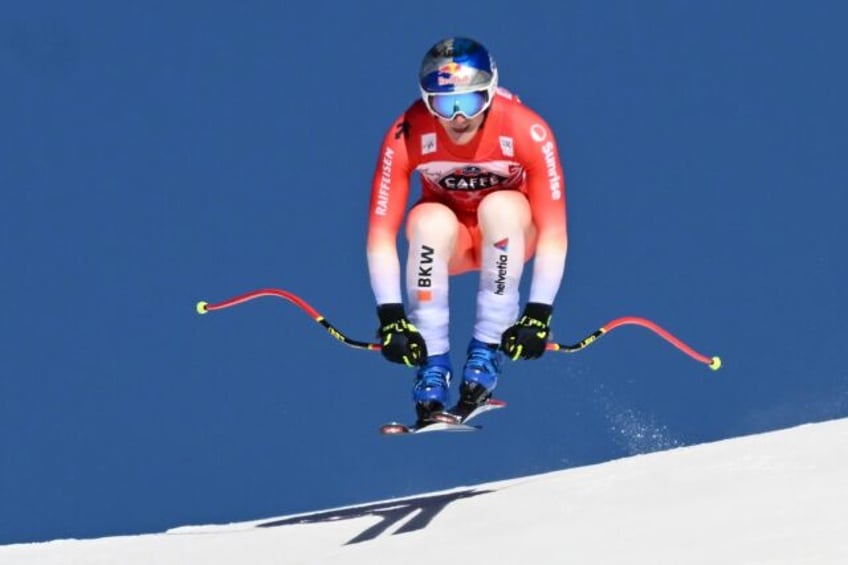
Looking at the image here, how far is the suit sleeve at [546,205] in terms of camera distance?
5820 millimetres

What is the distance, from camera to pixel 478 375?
5.98 metres

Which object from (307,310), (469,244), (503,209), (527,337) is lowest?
(527,337)

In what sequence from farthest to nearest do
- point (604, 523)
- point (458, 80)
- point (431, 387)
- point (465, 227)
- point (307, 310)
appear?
1. point (307, 310)
2. point (465, 227)
3. point (431, 387)
4. point (458, 80)
5. point (604, 523)

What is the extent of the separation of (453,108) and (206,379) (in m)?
2.19

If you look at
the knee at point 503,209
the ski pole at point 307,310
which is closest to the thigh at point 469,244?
the knee at point 503,209

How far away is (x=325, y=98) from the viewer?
300 inches

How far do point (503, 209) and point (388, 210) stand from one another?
35cm

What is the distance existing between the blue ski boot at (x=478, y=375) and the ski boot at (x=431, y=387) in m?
0.06

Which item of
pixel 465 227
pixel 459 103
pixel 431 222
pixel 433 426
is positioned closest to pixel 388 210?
pixel 431 222

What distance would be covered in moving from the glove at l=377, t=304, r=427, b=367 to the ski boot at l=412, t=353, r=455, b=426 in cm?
6

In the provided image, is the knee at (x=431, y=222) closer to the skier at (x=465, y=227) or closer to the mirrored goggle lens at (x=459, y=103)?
the skier at (x=465, y=227)

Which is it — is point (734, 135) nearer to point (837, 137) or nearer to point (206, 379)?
point (837, 137)

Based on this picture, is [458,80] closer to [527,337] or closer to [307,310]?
[527,337]

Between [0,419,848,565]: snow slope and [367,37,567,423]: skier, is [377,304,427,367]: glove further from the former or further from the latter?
[0,419,848,565]: snow slope
